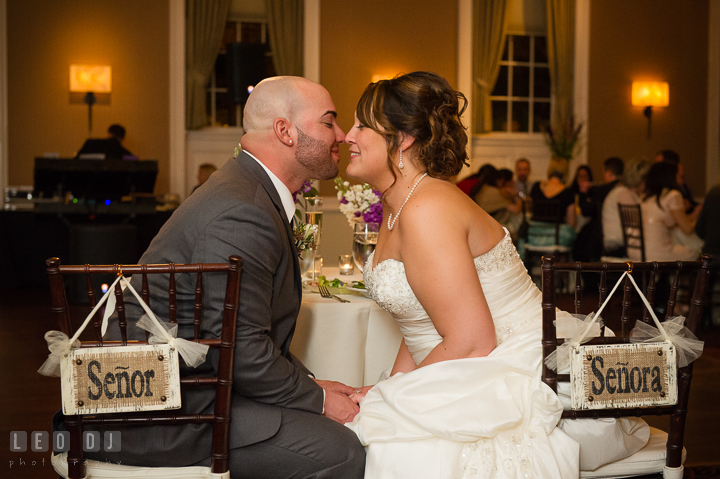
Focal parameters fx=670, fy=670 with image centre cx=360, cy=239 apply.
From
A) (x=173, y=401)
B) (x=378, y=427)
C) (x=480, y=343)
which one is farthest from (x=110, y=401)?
(x=480, y=343)

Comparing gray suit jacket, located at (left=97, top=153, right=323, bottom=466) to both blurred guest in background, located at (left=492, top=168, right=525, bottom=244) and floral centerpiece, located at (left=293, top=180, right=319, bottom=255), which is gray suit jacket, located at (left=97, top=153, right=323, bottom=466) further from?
blurred guest in background, located at (left=492, top=168, right=525, bottom=244)

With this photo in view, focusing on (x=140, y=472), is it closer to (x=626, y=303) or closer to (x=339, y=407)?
(x=339, y=407)

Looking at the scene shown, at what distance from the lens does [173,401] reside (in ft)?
4.60

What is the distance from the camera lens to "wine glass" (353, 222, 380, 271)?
2641 millimetres

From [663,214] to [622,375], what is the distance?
440 centimetres

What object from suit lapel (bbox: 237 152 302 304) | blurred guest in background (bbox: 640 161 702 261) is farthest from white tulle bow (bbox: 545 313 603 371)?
blurred guest in background (bbox: 640 161 702 261)

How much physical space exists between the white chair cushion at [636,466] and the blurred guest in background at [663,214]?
414cm

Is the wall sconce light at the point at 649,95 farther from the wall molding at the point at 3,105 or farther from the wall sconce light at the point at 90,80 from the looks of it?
the wall molding at the point at 3,105

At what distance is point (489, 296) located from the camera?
1786 millimetres

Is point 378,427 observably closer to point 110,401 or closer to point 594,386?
point 594,386

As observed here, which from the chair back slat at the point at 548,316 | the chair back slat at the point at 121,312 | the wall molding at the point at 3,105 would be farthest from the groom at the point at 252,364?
the wall molding at the point at 3,105

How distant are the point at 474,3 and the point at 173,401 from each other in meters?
8.00

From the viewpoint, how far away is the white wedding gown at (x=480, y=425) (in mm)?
1536

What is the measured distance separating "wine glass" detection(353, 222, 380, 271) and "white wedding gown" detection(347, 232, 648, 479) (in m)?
0.89
